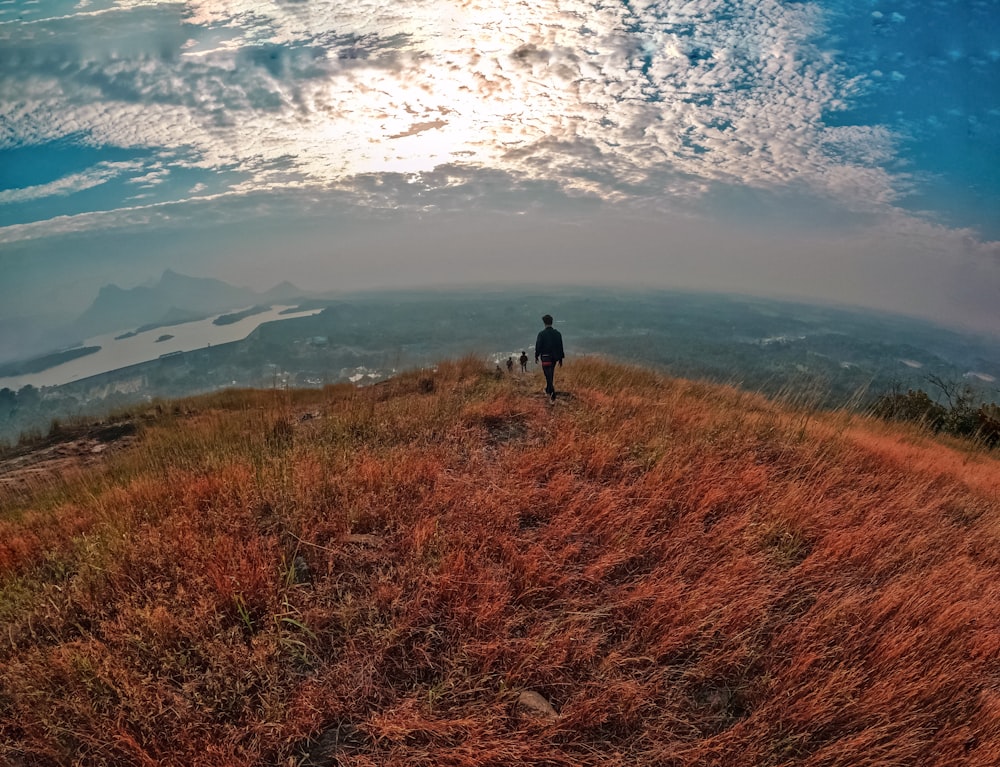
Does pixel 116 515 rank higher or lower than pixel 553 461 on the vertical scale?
higher

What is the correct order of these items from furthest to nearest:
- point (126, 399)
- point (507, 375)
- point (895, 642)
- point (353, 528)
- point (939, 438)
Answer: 1. point (126, 399)
2. point (939, 438)
3. point (507, 375)
4. point (353, 528)
5. point (895, 642)

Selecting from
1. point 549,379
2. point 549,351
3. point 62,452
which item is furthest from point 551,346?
point 62,452

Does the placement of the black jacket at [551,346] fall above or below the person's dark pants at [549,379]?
above

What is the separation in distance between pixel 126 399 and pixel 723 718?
61.5 feet

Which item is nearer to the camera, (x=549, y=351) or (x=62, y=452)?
(x=549, y=351)

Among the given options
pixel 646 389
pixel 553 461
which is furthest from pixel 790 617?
pixel 646 389

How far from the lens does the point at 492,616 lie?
3.13 m

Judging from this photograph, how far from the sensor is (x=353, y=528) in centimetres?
405

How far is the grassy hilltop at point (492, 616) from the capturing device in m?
2.49

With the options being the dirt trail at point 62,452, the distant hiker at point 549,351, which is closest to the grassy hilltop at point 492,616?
the distant hiker at point 549,351

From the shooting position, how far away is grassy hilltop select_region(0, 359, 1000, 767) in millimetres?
2486

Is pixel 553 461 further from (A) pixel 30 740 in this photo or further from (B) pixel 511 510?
(A) pixel 30 740

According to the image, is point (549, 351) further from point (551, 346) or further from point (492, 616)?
point (492, 616)

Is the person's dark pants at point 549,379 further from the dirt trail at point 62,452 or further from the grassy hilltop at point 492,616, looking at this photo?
the dirt trail at point 62,452
